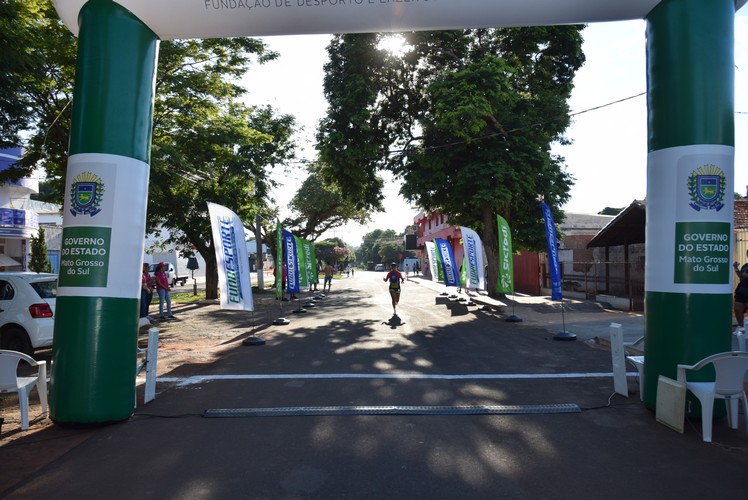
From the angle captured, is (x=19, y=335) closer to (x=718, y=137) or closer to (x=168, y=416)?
(x=168, y=416)

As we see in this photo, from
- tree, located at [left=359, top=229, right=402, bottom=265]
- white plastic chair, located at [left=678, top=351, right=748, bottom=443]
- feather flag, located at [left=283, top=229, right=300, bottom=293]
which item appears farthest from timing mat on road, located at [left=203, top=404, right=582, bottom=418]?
tree, located at [left=359, top=229, right=402, bottom=265]

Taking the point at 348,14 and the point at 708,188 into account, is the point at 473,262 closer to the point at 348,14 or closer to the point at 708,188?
the point at 708,188

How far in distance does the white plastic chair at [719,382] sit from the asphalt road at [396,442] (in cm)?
27

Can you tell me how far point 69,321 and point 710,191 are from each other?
7.22 metres

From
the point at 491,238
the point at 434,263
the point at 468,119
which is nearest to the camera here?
the point at 468,119

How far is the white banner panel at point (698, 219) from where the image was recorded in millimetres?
5426

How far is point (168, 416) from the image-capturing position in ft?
19.2

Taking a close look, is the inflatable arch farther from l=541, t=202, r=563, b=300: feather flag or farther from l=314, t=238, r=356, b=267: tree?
l=314, t=238, r=356, b=267: tree

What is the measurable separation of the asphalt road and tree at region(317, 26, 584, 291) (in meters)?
9.86

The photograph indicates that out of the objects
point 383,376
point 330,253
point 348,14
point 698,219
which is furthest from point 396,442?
point 330,253

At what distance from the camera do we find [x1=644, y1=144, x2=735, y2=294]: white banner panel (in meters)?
5.43

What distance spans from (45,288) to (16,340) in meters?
1.04

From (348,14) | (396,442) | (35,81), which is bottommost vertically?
(396,442)

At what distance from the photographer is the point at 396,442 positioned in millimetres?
4840
